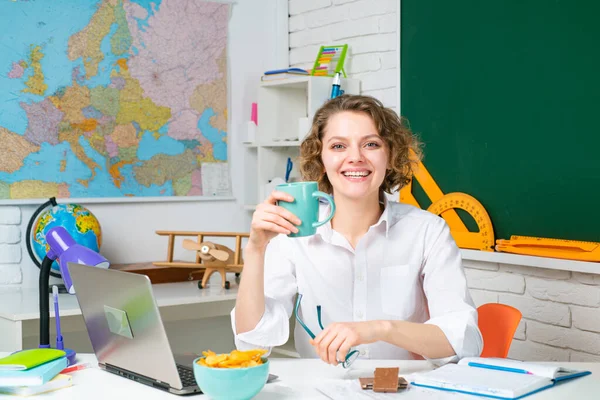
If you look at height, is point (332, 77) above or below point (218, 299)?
above

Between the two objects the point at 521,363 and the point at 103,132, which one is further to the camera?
the point at 103,132

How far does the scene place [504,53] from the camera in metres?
2.72

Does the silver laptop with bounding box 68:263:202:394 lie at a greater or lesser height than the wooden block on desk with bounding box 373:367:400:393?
greater

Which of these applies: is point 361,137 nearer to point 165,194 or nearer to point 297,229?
point 297,229

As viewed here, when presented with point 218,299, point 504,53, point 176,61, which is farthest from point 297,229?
point 176,61

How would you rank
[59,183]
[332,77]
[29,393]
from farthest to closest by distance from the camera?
[332,77], [59,183], [29,393]

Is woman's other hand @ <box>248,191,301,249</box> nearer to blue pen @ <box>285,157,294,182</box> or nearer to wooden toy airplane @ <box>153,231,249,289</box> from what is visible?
wooden toy airplane @ <box>153,231,249,289</box>

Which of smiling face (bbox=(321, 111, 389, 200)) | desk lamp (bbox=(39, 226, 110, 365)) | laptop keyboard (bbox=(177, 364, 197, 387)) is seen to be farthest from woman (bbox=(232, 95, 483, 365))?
desk lamp (bbox=(39, 226, 110, 365))

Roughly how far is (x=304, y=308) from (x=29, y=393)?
2.48 feet

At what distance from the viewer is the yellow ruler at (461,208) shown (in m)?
2.74

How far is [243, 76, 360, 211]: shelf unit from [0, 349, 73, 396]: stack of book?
1998mm

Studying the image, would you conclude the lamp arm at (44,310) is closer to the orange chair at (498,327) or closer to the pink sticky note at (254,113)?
the orange chair at (498,327)

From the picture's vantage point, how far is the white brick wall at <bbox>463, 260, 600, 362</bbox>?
2465 mm

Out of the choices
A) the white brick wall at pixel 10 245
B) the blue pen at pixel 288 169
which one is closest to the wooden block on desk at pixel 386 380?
the white brick wall at pixel 10 245
